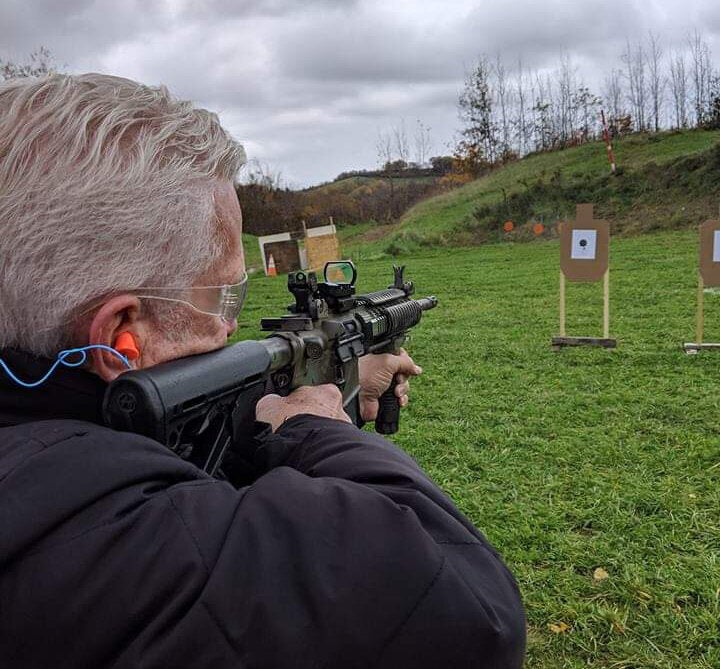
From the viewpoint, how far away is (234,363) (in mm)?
1174

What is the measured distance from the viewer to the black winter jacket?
0.71 m

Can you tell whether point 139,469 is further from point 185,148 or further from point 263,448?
point 185,148

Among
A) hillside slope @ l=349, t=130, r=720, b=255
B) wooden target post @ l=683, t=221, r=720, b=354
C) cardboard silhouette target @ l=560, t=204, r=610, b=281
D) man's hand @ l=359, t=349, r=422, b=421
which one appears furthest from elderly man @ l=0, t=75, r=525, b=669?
hillside slope @ l=349, t=130, r=720, b=255

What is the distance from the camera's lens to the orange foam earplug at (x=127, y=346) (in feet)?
3.15

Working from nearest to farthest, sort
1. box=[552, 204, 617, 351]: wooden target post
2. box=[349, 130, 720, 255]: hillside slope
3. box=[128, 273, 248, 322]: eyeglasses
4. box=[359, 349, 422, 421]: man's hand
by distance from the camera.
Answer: box=[128, 273, 248, 322]: eyeglasses
box=[359, 349, 422, 421]: man's hand
box=[552, 204, 617, 351]: wooden target post
box=[349, 130, 720, 255]: hillside slope

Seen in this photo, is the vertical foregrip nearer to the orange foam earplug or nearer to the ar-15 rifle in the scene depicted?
the ar-15 rifle

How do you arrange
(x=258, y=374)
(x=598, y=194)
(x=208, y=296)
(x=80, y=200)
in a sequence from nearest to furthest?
(x=80, y=200) → (x=208, y=296) → (x=258, y=374) → (x=598, y=194)

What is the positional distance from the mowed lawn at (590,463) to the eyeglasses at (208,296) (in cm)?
169

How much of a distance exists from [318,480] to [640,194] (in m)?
19.4

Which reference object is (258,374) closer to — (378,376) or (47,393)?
(47,393)

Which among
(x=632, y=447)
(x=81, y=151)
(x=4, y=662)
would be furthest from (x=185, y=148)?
(x=632, y=447)

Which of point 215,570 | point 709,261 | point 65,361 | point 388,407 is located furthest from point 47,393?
point 709,261

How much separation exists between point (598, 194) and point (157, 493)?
20381 millimetres

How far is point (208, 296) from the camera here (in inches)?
42.3
